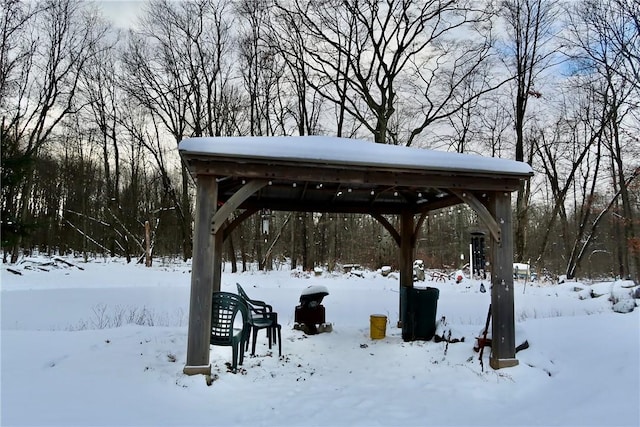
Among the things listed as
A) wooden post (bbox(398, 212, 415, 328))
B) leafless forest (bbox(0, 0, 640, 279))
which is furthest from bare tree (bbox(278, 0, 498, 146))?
wooden post (bbox(398, 212, 415, 328))

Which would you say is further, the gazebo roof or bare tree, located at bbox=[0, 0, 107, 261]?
bare tree, located at bbox=[0, 0, 107, 261]

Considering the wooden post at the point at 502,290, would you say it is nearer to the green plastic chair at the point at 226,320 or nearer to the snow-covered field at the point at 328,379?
the snow-covered field at the point at 328,379

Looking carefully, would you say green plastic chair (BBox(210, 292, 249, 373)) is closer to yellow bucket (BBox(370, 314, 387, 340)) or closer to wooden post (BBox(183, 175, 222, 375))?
wooden post (BBox(183, 175, 222, 375))

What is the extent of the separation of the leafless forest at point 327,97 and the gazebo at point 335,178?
946cm

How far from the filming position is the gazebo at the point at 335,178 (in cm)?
421

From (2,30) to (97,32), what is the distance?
4637mm

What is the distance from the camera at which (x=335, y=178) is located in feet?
15.1

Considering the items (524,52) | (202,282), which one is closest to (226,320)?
(202,282)

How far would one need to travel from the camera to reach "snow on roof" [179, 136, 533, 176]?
4.15 m

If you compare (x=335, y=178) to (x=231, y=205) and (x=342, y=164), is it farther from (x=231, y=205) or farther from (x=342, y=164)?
(x=231, y=205)

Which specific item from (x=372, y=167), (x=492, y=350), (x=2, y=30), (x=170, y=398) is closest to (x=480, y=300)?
(x=492, y=350)

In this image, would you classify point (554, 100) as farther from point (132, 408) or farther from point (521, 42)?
point (132, 408)

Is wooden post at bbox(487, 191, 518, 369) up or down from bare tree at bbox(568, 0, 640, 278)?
down

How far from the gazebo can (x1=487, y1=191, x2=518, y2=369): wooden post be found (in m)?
0.01
